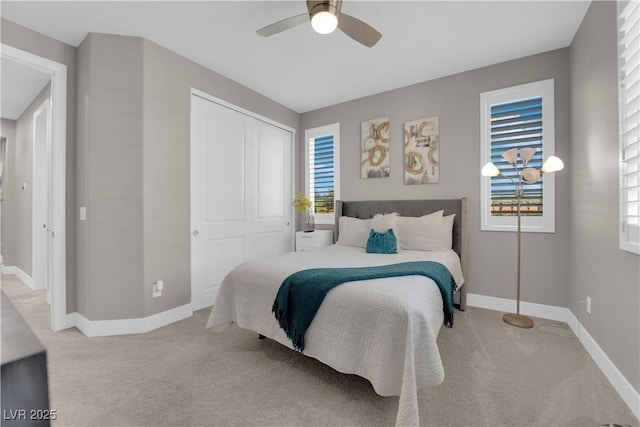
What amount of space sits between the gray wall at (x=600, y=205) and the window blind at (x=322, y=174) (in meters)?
2.84

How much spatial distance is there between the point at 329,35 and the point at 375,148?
66.2 inches

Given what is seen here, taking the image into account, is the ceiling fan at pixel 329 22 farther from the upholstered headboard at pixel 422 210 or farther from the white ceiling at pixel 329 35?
the upholstered headboard at pixel 422 210

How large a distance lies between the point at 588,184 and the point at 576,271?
0.83 metres

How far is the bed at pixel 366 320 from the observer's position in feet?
4.75

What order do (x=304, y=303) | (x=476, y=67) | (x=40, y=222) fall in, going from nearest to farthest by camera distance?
(x=304, y=303) → (x=476, y=67) → (x=40, y=222)

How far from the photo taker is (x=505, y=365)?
6.73 ft

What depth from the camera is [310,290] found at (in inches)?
71.9

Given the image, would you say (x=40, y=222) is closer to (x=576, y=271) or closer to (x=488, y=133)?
(x=488, y=133)

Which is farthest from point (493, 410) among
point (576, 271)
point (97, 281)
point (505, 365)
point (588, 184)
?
point (97, 281)

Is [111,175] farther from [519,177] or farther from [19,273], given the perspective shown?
[519,177]

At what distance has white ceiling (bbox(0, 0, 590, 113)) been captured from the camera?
7.44ft

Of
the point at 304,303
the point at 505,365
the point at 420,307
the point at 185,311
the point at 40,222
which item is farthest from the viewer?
the point at 40,222

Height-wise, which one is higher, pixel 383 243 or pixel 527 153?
pixel 527 153

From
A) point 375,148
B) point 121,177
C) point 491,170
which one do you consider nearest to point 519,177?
point 491,170
